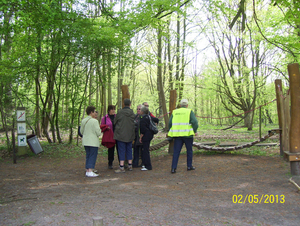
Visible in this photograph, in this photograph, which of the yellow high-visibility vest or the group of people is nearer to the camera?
the group of people

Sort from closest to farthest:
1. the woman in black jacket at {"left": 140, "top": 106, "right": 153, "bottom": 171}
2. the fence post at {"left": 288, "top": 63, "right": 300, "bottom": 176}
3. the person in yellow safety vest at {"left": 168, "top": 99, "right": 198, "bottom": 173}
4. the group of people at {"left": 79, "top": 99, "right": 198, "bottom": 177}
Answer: the fence post at {"left": 288, "top": 63, "right": 300, "bottom": 176}, the group of people at {"left": 79, "top": 99, "right": 198, "bottom": 177}, the person in yellow safety vest at {"left": 168, "top": 99, "right": 198, "bottom": 173}, the woman in black jacket at {"left": 140, "top": 106, "right": 153, "bottom": 171}

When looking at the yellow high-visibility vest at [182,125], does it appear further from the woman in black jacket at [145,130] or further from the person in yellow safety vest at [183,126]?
the woman in black jacket at [145,130]

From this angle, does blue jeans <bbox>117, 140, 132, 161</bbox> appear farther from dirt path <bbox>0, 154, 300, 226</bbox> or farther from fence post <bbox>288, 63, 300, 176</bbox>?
fence post <bbox>288, 63, 300, 176</bbox>

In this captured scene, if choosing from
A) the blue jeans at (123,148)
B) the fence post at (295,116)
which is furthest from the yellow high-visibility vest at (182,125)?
the fence post at (295,116)

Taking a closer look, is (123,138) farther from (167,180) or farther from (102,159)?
(102,159)

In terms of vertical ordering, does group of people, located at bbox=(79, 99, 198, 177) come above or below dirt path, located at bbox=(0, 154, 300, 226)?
above

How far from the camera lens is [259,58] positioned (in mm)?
19234

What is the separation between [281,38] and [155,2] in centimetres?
679

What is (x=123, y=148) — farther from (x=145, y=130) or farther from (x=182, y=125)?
(x=182, y=125)

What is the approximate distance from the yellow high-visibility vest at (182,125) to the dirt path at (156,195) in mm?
997

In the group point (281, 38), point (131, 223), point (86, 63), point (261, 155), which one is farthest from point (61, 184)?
point (281, 38)
